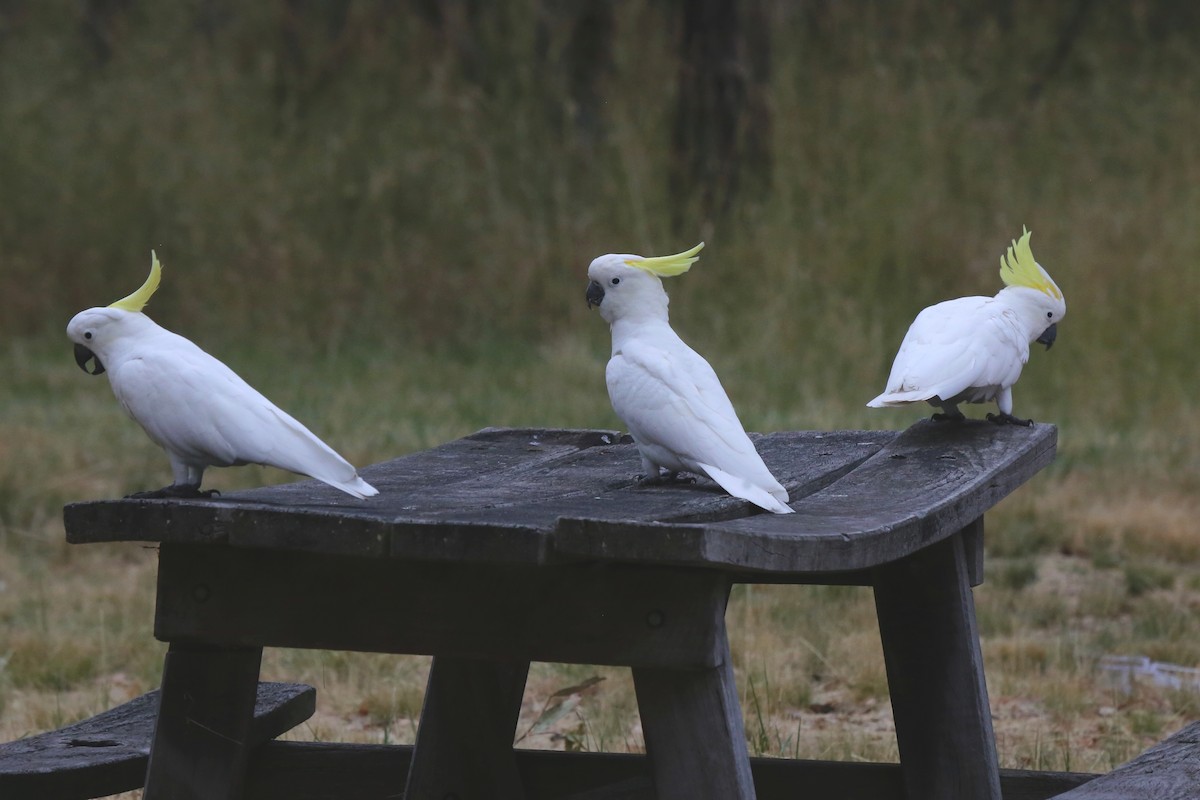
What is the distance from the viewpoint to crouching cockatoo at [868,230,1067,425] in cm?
228

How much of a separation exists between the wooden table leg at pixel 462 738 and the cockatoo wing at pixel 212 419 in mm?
528

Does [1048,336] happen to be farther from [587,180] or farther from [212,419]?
[587,180]

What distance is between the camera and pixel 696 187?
6738 millimetres

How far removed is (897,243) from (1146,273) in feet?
3.25

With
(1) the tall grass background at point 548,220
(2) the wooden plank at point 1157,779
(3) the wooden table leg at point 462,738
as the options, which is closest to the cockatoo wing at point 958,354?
(2) the wooden plank at point 1157,779

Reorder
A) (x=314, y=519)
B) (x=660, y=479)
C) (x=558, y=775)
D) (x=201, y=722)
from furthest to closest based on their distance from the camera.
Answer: (x=558, y=775) < (x=660, y=479) < (x=201, y=722) < (x=314, y=519)

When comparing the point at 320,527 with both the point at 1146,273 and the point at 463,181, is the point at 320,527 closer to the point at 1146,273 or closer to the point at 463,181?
the point at 1146,273

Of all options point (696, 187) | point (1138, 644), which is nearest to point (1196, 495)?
point (1138, 644)

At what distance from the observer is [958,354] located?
2340 mm

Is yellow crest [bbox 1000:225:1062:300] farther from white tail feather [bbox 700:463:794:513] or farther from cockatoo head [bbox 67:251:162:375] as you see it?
cockatoo head [bbox 67:251:162:375]

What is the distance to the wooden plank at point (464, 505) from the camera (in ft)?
4.95

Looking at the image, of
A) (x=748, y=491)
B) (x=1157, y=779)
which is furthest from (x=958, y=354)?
(x=1157, y=779)

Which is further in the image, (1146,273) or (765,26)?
(765,26)

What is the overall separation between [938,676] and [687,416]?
667mm
